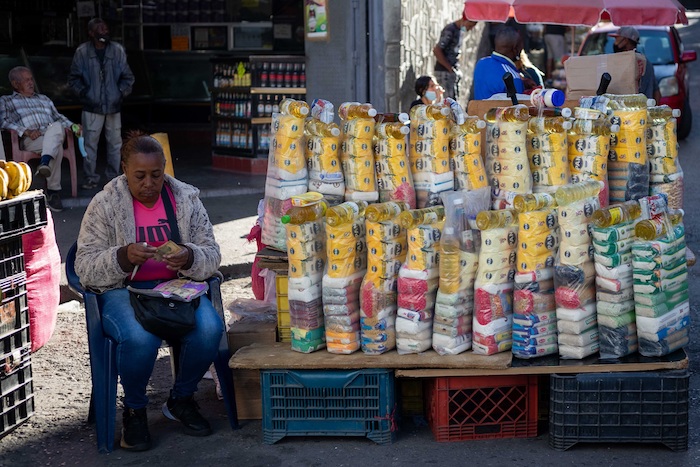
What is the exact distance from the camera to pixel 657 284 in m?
4.59

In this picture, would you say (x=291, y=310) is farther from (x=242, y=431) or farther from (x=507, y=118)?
(x=507, y=118)

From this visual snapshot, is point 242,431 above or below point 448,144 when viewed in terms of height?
below

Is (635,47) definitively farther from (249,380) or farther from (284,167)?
(249,380)

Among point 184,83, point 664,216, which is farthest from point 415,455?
point 184,83

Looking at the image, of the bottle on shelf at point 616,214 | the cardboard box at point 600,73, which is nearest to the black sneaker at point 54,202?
the cardboard box at point 600,73

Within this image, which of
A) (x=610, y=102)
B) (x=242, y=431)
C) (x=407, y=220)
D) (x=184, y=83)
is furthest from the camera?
(x=184, y=83)

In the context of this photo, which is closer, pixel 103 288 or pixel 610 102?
pixel 103 288

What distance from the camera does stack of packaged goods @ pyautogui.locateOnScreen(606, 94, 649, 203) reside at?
5320mm

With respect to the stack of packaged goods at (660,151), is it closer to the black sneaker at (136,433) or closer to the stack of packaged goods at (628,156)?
the stack of packaged goods at (628,156)

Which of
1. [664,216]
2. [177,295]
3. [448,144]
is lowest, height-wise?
[177,295]

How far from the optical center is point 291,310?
4.87 metres

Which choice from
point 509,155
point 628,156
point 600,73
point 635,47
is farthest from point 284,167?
point 635,47

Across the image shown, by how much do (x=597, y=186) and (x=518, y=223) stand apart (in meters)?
0.48

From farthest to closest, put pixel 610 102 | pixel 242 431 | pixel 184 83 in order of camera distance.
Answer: pixel 184 83 → pixel 610 102 → pixel 242 431
